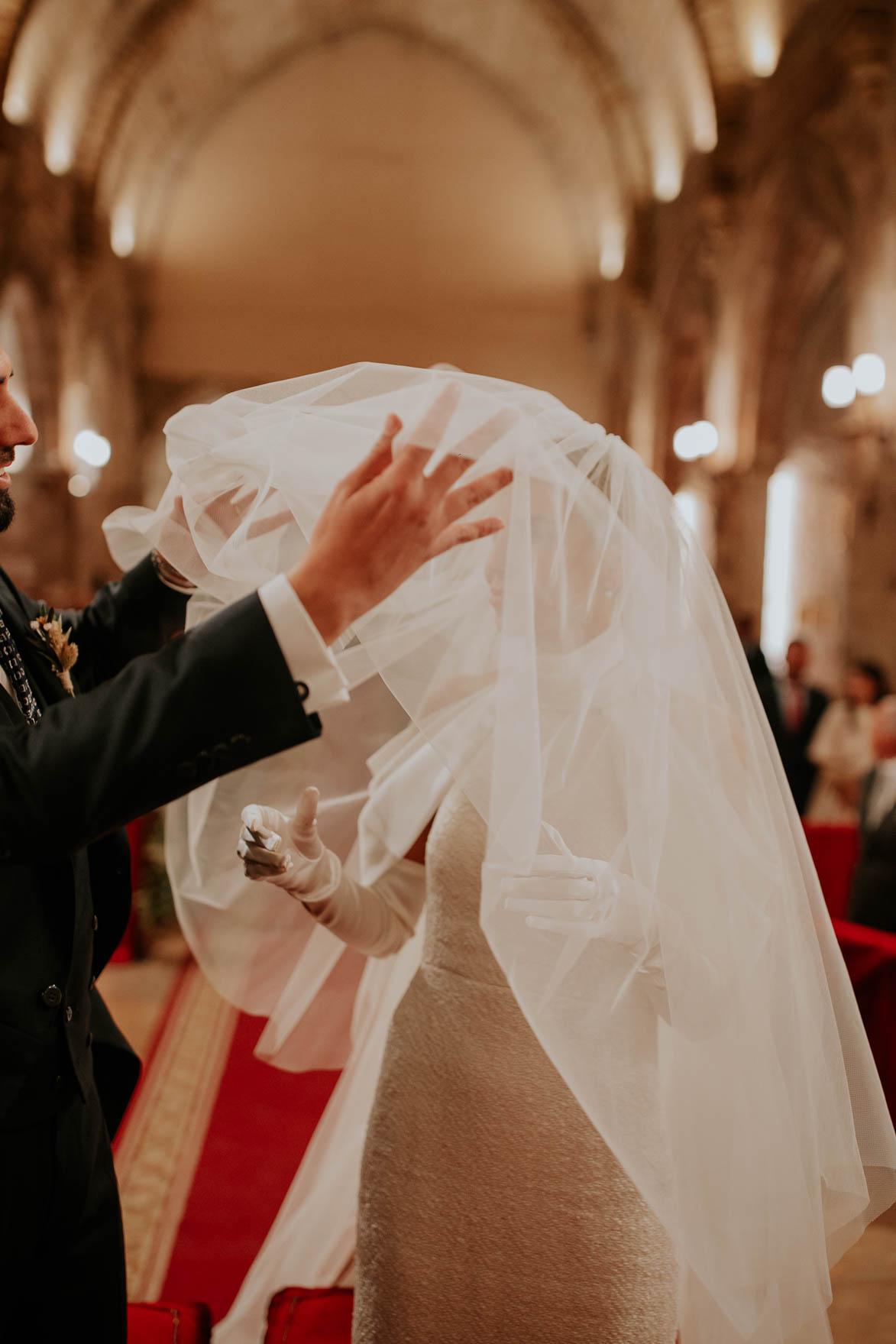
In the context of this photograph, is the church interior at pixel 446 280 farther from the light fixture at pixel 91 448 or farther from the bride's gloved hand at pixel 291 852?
the bride's gloved hand at pixel 291 852

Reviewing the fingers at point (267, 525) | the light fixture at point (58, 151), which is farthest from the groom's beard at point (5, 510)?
the light fixture at point (58, 151)

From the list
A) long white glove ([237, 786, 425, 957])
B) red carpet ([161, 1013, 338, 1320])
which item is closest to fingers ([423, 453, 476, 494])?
long white glove ([237, 786, 425, 957])

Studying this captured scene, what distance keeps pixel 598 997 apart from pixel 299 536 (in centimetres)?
83

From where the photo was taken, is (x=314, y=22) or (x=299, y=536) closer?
(x=299, y=536)

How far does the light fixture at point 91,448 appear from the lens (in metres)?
13.3

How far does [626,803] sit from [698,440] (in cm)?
1061

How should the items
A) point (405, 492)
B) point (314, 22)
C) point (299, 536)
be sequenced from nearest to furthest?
point (405, 492) → point (299, 536) → point (314, 22)

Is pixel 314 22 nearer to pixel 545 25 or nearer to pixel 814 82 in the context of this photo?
pixel 545 25

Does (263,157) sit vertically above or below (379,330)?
above

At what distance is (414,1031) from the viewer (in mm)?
1810

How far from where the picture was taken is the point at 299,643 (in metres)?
1.12

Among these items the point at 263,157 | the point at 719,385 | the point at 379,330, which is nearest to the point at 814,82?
the point at 719,385

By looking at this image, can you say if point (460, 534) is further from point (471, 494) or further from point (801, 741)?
point (801, 741)

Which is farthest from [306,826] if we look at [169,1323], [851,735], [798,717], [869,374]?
[869,374]
